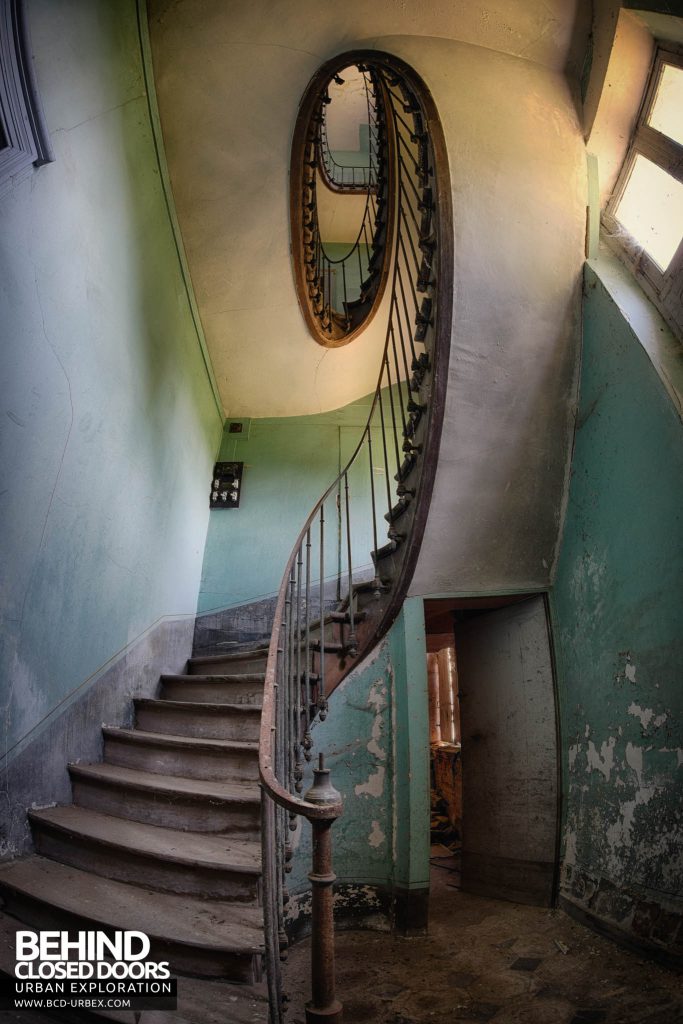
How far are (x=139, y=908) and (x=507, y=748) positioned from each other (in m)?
2.37

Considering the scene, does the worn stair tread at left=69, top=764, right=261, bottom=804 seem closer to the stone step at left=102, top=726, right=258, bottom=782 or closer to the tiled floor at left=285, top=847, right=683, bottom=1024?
the stone step at left=102, top=726, right=258, bottom=782

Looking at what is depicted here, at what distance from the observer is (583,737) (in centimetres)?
318

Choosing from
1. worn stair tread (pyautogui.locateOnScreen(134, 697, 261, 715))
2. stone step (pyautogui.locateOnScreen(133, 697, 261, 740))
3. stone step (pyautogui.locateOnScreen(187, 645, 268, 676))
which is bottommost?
stone step (pyautogui.locateOnScreen(133, 697, 261, 740))

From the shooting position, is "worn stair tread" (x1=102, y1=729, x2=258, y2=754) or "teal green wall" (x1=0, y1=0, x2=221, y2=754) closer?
"teal green wall" (x1=0, y1=0, x2=221, y2=754)

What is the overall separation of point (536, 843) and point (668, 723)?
1274mm

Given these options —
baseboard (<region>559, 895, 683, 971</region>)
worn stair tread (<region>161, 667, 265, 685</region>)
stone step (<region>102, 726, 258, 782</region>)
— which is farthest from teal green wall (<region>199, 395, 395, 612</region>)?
Result: baseboard (<region>559, 895, 683, 971</region>)

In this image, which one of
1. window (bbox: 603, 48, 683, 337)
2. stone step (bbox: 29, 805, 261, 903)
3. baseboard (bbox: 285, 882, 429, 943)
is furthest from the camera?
baseboard (bbox: 285, 882, 429, 943)

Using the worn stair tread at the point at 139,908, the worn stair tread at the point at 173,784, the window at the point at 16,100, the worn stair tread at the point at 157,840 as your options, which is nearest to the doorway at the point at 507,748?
the worn stair tread at the point at 173,784

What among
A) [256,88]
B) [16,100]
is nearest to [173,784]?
[16,100]

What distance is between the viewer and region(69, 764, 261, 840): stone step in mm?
2412

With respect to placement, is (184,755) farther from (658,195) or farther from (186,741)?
(658,195)

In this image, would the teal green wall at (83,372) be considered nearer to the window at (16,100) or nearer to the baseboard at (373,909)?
the window at (16,100)

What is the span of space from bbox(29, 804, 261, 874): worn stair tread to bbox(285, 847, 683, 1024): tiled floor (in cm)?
55

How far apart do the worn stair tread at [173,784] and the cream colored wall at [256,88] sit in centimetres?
338
